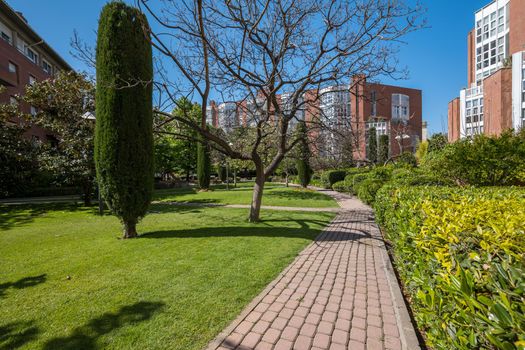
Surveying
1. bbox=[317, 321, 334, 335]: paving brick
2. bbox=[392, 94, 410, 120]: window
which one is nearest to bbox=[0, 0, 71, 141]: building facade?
bbox=[317, 321, 334, 335]: paving brick

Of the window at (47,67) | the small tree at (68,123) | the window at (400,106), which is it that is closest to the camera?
the small tree at (68,123)

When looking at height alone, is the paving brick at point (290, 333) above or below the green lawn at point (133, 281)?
below

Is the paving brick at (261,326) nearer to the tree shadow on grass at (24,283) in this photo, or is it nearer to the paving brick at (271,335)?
the paving brick at (271,335)

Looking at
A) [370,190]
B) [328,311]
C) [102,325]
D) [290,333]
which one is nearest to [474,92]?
[370,190]

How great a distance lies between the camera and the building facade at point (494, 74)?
20.7 meters

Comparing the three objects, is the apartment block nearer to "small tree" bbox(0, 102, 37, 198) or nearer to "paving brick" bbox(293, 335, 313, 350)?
"paving brick" bbox(293, 335, 313, 350)

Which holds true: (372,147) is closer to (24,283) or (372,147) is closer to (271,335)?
(271,335)

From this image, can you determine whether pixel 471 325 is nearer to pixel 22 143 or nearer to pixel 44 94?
pixel 44 94

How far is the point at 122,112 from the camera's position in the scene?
6.25 m

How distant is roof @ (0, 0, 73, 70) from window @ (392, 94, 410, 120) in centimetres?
5565

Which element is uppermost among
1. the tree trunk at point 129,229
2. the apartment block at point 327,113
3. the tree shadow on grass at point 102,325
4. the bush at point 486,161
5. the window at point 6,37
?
the window at point 6,37

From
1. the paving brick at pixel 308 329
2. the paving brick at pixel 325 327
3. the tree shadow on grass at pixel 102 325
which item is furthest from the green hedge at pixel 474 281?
the tree shadow on grass at pixel 102 325

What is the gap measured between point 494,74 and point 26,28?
136 feet

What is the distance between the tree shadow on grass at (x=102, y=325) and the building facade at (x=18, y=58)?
19.9 meters
